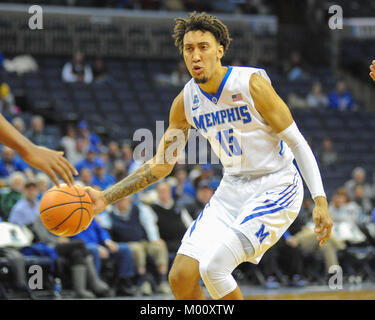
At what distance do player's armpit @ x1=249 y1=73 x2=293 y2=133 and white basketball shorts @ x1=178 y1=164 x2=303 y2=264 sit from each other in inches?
14.2

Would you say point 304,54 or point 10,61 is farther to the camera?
point 304,54

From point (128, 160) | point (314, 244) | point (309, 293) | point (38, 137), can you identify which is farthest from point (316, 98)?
point (309, 293)

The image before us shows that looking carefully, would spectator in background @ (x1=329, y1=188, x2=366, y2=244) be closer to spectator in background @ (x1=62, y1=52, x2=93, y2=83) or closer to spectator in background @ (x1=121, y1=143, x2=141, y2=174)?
spectator in background @ (x1=121, y1=143, x2=141, y2=174)

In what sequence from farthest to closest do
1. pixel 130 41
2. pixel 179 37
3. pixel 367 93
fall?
pixel 367 93
pixel 130 41
pixel 179 37

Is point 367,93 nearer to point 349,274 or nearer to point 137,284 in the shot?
point 349,274

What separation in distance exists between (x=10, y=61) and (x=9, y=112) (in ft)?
10.9

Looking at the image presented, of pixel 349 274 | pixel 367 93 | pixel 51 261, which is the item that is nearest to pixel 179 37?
pixel 51 261

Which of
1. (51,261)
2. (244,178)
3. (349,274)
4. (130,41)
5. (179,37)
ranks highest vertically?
(130,41)

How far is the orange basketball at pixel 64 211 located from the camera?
4.41 metres

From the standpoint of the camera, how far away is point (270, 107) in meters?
4.29

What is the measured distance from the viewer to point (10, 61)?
602 inches

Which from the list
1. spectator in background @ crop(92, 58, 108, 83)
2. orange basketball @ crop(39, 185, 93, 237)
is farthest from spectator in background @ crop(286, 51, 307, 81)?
orange basketball @ crop(39, 185, 93, 237)

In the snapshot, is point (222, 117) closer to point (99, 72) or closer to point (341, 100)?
point (99, 72)

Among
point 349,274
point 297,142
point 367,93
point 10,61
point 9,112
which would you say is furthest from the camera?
point 367,93
